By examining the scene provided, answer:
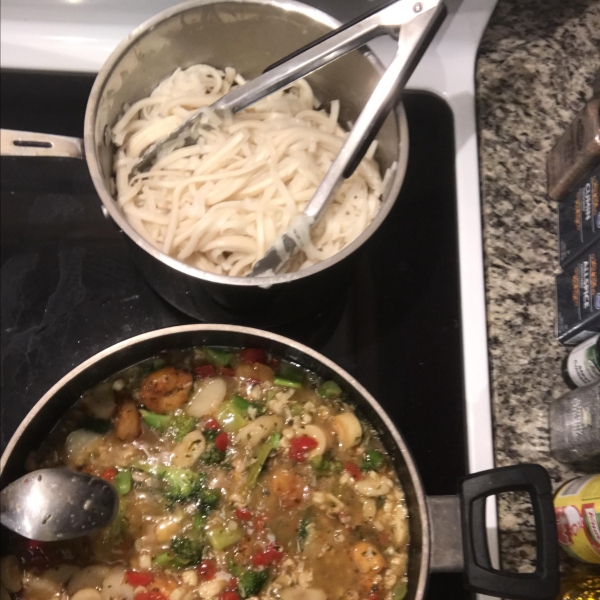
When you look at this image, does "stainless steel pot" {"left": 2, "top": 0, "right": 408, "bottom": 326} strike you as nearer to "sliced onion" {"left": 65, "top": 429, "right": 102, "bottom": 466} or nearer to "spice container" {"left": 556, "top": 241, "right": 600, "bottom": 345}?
"sliced onion" {"left": 65, "top": 429, "right": 102, "bottom": 466}

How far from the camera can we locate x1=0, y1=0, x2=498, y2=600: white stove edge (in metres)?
1.34

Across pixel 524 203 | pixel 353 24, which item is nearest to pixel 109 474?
pixel 353 24

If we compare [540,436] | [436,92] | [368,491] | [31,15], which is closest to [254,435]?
[368,491]

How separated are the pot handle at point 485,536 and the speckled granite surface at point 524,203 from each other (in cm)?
28

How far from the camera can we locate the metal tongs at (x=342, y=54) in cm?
105

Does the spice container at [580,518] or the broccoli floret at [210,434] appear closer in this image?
the spice container at [580,518]

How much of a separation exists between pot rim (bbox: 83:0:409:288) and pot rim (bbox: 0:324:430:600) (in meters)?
0.13

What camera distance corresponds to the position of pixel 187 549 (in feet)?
3.66

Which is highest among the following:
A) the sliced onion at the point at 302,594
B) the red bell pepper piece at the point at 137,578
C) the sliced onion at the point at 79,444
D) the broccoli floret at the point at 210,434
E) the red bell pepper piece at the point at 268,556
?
the broccoli floret at the point at 210,434

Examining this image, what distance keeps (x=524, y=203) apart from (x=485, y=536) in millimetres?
796

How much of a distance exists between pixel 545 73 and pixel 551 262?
0.50 m

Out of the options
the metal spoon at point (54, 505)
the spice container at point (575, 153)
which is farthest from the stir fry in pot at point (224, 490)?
the spice container at point (575, 153)

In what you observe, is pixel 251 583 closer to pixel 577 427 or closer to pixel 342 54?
pixel 577 427

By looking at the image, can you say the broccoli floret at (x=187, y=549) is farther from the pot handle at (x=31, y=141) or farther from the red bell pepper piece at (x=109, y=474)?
the pot handle at (x=31, y=141)
